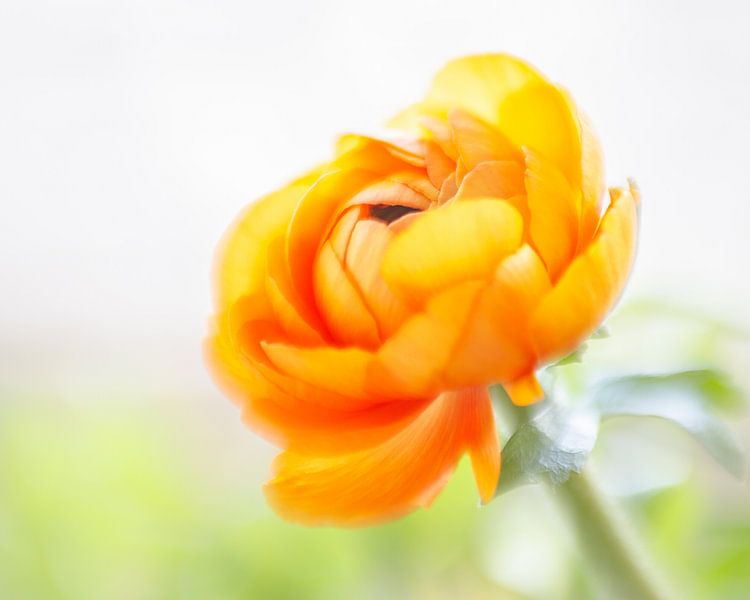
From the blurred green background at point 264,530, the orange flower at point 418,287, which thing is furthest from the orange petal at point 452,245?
the blurred green background at point 264,530

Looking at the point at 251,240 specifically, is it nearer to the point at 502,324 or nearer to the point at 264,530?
the point at 502,324

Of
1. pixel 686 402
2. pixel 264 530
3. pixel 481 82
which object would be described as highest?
pixel 481 82

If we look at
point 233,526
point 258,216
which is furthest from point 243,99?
point 258,216

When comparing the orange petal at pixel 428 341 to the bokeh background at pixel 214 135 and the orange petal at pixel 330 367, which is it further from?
the bokeh background at pixel 214 135

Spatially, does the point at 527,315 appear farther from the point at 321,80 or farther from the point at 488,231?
the point at 321,80

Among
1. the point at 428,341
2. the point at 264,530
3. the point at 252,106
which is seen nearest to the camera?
the point at 428,341

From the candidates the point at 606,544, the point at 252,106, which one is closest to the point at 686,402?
the point at 606,544
